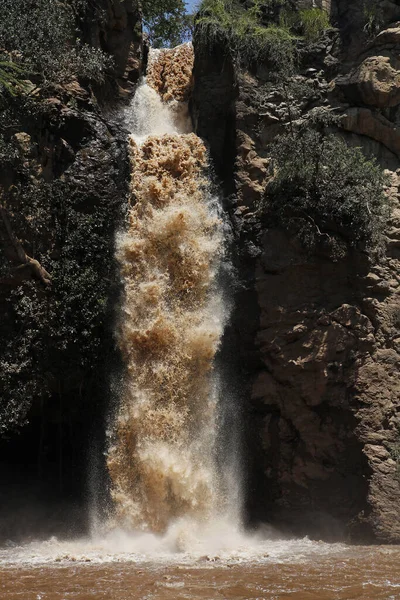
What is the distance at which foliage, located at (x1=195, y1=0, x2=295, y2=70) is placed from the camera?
1673 centimetres

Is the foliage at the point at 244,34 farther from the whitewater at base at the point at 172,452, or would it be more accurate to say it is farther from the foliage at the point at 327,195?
the foliage at the point at 327,195

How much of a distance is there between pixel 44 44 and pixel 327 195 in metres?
7.39

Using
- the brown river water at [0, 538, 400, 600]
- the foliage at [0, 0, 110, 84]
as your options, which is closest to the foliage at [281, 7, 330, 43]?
the foliage at [0, 0, 110, 84]

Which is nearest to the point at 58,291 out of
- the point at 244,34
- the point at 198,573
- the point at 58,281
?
the point at 58,281

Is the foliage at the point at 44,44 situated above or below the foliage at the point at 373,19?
below

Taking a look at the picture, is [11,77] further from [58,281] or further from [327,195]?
[327,195]

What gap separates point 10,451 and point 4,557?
565cm

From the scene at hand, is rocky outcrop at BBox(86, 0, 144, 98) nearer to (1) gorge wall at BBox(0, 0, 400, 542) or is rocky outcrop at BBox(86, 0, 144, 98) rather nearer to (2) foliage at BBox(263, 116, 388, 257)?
(1) gorge wall at BBox(0, 0, 400, 542)

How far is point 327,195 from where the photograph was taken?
15.0 meters

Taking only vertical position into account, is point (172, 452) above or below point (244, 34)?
below

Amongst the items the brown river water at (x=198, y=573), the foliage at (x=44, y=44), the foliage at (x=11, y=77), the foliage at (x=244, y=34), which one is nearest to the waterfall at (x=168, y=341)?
the brown river water at (x=198, y=573)

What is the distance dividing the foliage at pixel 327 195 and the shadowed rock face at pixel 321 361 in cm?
Result: 40

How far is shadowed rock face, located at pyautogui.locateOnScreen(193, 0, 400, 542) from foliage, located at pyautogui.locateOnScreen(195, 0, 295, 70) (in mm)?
2017

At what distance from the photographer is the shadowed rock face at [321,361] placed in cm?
1383
